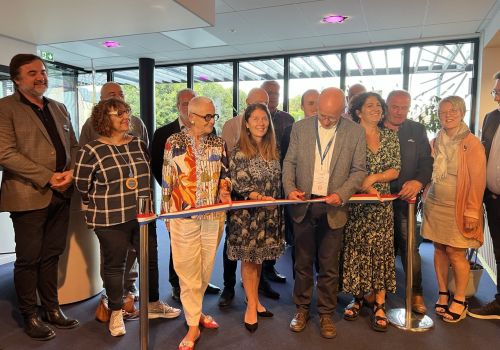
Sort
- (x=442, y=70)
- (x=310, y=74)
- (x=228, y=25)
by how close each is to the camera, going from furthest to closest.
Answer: (x=310, y=74) → (x=442, y=70) → (x=228, y=25)

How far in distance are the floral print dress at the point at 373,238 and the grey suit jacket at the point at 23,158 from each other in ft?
7.61

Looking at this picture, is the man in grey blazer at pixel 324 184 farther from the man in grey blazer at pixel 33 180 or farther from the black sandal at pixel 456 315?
the man in grey blazer at pixel 33 180

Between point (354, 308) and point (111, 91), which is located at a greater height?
point (111, 91)

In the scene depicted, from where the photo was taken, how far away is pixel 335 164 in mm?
2744

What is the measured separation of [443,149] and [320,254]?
133 cm

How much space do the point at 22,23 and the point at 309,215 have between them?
11.6 feet

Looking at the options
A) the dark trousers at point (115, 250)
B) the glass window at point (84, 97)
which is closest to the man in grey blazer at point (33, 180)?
the dark trousers at point (115, 250)

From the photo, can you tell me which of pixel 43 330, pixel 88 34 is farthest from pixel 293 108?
pixel 43 330

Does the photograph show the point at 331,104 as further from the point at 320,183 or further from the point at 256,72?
the point at 256,72

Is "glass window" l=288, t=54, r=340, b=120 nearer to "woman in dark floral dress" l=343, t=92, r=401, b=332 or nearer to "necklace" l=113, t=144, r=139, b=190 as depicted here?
"woman in dark floral dress" l=343, t=92, r=401, b=332

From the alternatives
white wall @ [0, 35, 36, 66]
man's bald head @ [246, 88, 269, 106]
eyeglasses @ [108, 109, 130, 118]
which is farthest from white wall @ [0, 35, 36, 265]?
Result: man's bald head @ [246, 88, 269, 106]

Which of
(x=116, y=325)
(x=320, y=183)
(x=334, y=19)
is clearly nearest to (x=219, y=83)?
(x=334, y=19)

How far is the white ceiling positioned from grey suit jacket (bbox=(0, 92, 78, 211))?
4.33 feet

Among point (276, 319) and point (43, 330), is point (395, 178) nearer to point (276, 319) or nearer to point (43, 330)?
point (276, 319)
